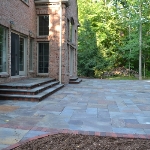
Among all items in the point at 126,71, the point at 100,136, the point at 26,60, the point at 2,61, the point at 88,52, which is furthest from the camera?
the point at 126,71

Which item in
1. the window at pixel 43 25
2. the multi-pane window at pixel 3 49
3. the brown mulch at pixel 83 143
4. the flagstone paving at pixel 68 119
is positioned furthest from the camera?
the window at pixel 43 25

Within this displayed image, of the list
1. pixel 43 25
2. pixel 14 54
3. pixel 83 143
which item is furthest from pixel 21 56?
pixel 83 143

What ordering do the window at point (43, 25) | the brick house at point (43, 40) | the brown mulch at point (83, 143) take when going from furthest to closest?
the window at point (43, 25)
the brick house at point (43, 40)
the brown mulch at point (83, 143)

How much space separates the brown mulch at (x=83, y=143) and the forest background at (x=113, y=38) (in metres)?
13.9

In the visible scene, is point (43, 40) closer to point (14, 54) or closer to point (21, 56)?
point (21, 56)

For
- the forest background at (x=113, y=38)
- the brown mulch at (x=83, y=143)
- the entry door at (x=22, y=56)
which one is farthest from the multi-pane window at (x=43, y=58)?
the brown mulch at (x=83, y=143)

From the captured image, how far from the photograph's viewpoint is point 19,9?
8656 millimetres

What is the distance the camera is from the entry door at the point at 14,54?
27.3ft

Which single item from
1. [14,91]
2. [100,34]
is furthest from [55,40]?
[100,34]

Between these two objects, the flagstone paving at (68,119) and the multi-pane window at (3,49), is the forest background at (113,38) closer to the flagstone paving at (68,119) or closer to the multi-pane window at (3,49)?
the multi-pane window at (3,49)

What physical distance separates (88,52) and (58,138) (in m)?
14.5

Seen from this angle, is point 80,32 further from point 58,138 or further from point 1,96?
point 58,138

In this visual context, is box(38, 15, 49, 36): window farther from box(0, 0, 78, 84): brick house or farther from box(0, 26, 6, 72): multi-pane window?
box(0, 26, 6, 72): multi-pane window

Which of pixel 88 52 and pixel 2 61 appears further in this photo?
pixel 88 52
